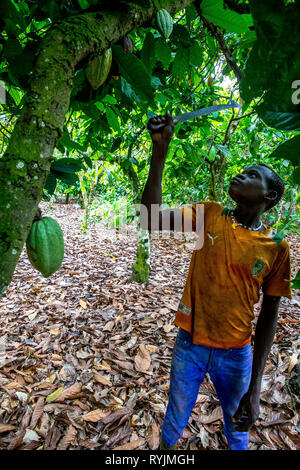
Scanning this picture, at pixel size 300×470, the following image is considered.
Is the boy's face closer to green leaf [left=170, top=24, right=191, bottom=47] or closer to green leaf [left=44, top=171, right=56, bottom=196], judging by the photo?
green leaf [left=170, top=24, right=191, bottom=47]

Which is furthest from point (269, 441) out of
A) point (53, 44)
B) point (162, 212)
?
point (53, 44)

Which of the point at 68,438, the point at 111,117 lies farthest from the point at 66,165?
the point at 68,438

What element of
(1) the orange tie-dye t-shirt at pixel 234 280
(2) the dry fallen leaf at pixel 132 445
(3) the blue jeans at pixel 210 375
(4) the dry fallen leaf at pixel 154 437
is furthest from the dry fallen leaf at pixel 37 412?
(1) the orange tie-dye t-shirt at pixel 234 280

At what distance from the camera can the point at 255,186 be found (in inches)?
49.1

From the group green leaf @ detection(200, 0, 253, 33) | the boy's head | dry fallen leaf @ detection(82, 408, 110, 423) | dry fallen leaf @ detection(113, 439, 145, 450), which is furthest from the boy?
dry fallen leaf @ detection(82, 408, 110, 423)

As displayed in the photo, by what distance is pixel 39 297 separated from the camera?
341 cm

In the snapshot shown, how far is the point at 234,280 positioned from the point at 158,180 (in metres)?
0.60

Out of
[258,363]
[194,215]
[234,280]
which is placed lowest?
[258,363]

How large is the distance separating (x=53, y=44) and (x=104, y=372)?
2343mm

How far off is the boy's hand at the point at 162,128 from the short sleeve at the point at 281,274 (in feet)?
2.42

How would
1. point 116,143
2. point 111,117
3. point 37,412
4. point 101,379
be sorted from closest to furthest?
point 111,117
point 37,412
point 101,379
point 116,143

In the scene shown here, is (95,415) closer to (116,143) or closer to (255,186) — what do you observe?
(255,186)
